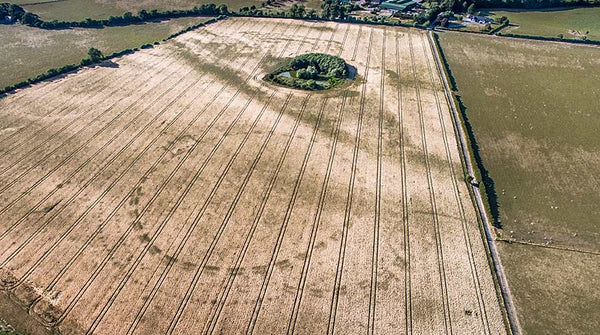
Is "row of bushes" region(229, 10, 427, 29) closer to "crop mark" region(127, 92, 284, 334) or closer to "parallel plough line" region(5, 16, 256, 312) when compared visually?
"parallel plough line" region(5, 16, 256, 312)

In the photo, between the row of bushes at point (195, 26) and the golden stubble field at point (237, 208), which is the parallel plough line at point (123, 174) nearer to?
the golden stubble field at point (237, 208)

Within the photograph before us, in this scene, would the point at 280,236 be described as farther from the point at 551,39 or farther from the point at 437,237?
the point at 551,39

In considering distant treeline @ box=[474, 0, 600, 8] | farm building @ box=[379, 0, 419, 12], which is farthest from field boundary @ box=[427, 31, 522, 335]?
distant treeline @ box=[474, 0, 600, 8]

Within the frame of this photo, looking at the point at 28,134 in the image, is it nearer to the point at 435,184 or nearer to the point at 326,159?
the point at 326,159

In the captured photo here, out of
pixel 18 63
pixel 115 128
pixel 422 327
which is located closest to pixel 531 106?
pixel 422 327

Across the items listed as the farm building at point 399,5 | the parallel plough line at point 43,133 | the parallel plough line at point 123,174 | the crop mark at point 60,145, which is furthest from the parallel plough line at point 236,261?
the farm building at point 399,5

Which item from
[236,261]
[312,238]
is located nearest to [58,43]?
[236,261]

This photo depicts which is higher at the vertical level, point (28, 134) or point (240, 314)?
point (28, 134)
